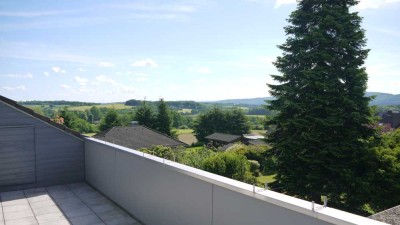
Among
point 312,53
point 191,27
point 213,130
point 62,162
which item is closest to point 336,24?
point 312,53

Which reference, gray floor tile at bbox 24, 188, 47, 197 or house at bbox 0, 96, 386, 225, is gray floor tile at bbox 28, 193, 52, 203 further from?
gray floor tile at bbox 24, 188, 47, 197

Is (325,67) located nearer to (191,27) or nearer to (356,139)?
(356,139)

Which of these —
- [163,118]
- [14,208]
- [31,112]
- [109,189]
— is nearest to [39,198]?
[14,208]

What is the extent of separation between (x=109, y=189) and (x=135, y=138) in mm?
23235

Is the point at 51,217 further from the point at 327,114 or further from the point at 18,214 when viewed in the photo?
the point at 327,114

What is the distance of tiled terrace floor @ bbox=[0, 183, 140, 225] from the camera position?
4.67 m

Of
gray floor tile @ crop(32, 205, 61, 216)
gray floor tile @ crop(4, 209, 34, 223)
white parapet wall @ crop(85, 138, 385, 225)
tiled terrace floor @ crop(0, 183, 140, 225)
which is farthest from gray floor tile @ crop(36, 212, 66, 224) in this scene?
white parapet wall @ crop(85, 138, 385, 225)

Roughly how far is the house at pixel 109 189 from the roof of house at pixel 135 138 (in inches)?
791

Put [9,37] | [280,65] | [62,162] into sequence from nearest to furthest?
[62,162], [9,37], [280,65]

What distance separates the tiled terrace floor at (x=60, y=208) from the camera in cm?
467

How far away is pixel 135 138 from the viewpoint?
93.6 feet

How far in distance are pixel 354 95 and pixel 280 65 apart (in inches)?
147

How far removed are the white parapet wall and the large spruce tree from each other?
9.73 meters

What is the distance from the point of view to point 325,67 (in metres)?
13.5
